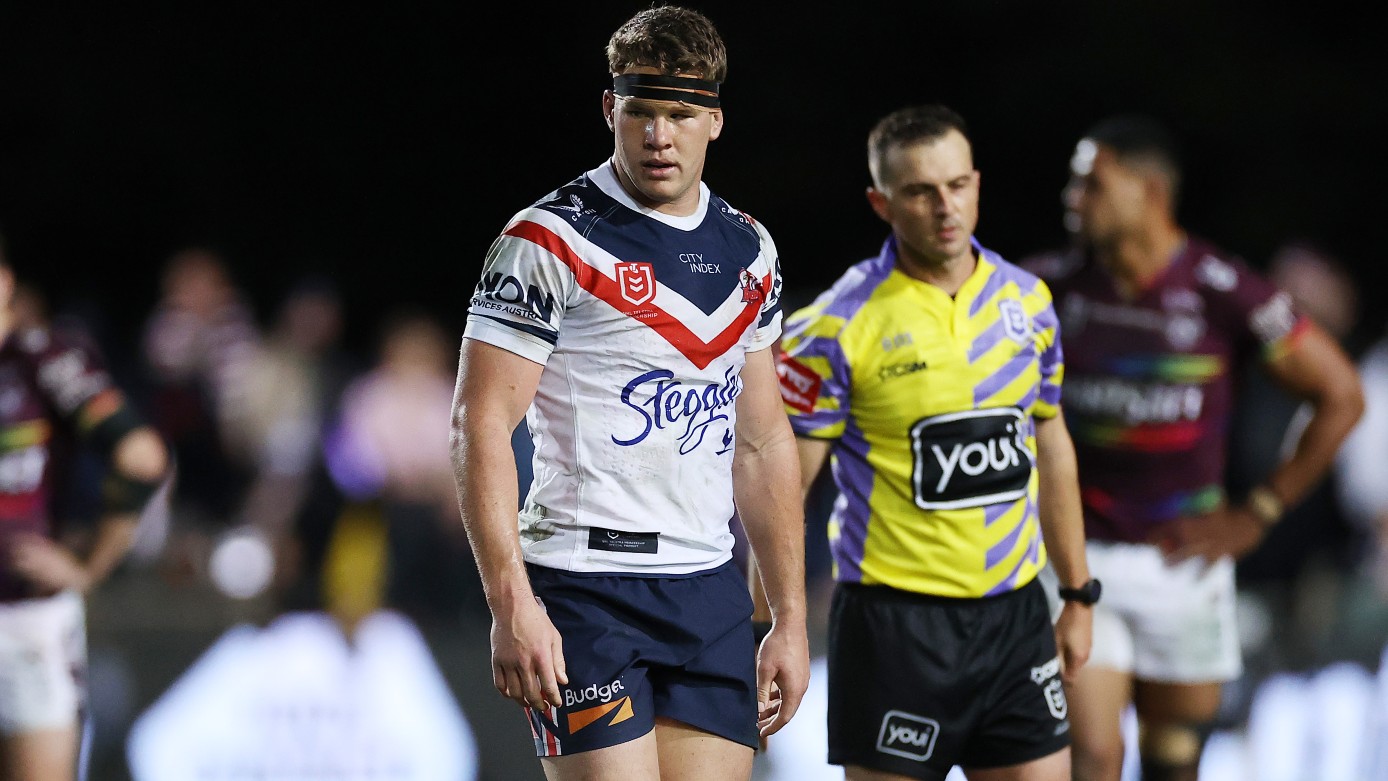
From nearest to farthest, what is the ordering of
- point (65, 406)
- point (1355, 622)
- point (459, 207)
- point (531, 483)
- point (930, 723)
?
1. point (531, 483)
2. point (930, 723)
3. point (65, 406)
4. point (1355, 622)
5. point (459, 207)

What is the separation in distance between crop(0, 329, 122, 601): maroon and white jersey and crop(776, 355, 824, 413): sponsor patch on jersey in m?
2.63

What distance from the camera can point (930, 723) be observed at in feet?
14.8

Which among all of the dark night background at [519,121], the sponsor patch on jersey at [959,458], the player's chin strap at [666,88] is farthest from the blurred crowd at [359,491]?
the dark night background at [519,121]

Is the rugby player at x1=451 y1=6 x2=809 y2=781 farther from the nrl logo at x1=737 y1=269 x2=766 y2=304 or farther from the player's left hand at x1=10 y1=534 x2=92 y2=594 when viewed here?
the player's left hand at x1=10 y1=534 x2=92 y2=594

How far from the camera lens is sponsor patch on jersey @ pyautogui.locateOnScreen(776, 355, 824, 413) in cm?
460

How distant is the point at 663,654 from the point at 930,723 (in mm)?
1073

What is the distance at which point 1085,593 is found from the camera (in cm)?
483

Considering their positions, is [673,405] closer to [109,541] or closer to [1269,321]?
[1269,321]

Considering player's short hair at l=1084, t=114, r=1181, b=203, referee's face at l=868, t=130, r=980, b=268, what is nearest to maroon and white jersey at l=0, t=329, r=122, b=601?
referee's face at l=868, t=130, r=980, b=268

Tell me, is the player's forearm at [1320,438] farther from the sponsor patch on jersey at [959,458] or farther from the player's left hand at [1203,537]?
the sponsor patch on jersey at [959,458]

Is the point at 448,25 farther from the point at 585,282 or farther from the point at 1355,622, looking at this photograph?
the point at 585,282

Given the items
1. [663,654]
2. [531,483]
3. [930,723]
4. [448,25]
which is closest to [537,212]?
[531,483]

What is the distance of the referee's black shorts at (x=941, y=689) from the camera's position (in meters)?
4.52

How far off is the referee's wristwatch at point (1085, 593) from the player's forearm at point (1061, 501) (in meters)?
0.02
